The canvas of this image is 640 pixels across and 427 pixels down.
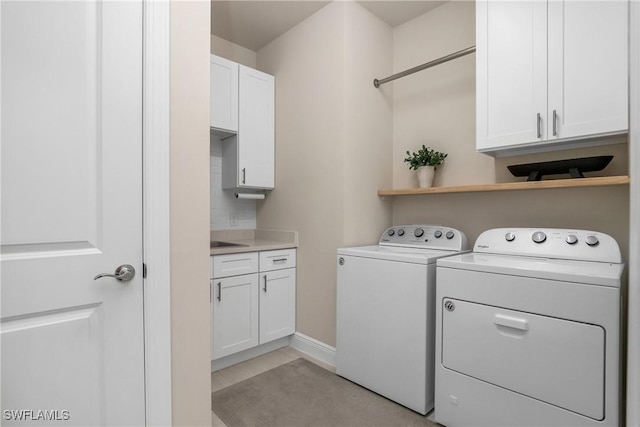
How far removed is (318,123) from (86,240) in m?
1.84

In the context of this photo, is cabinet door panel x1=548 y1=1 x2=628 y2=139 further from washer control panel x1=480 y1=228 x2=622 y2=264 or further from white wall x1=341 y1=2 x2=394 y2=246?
white wall x1=341 y1=2 x2=394 y2=246

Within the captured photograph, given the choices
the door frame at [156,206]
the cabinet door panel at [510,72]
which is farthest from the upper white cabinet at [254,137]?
the cabinet door panel at [510,72]

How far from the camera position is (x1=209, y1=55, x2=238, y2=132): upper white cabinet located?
2.58m

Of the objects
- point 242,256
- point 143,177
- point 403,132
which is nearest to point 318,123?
point 403,132

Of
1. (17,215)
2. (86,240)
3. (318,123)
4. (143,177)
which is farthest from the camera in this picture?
(318,123)

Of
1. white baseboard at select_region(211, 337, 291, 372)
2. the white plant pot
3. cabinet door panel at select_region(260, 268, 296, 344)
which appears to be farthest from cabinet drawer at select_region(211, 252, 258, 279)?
the white plant pot

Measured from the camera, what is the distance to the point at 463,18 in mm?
2393

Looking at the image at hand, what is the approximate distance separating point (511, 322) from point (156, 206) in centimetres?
161

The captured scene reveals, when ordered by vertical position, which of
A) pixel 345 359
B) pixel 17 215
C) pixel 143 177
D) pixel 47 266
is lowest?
pixel 345 359

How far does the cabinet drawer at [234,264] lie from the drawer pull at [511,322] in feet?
5.40

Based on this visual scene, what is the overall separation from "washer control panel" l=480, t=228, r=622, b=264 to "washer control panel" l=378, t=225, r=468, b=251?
15 cm

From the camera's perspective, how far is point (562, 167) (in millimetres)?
1821

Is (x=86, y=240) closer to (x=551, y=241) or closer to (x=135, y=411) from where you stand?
(x=135, y=411)

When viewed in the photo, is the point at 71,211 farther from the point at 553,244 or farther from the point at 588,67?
the point at 588,67
